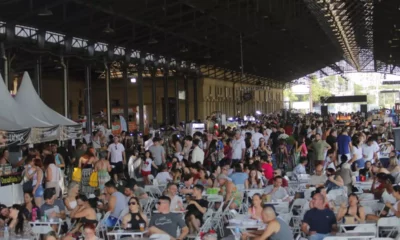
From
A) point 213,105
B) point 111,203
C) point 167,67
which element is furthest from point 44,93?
point 111,203

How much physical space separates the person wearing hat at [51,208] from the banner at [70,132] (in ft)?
22.5

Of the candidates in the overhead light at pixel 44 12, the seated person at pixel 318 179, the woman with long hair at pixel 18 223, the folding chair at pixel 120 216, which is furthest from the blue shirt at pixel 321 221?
the overhead light at pixel 44 12

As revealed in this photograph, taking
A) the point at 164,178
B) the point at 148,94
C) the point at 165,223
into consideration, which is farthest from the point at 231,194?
the point at 148,94

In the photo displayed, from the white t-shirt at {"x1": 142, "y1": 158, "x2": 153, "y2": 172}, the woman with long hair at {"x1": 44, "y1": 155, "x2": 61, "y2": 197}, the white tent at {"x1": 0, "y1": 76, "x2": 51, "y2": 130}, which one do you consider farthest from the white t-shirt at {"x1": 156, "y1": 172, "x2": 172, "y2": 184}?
the white tent at {"x1": 0, "y1": 76, "x2": 51, "y2": 130}

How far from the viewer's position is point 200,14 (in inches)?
1214

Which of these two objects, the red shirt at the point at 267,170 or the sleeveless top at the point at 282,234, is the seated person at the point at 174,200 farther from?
the red shirt at the point at 267,170

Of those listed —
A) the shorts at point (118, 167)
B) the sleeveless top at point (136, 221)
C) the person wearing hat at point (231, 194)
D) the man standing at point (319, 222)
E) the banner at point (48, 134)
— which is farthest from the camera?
the shorts at point (118, 167)

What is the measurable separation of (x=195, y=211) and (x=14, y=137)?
586cm

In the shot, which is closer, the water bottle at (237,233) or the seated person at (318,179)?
the water bottle at (237,233)

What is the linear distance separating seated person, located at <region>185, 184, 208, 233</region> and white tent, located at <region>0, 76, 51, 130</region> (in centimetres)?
582

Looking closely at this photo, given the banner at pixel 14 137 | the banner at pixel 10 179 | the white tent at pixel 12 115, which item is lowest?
the banner at pixel 10 179

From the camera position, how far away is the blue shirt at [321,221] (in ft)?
32.6

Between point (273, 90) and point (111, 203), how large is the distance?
7902 centimetres

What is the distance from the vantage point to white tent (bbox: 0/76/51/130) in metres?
16.3
